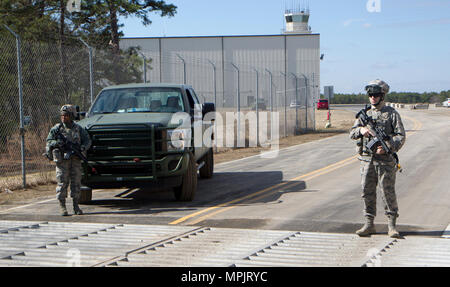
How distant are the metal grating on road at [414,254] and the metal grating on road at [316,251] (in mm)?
144

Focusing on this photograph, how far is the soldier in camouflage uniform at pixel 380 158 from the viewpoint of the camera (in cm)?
700

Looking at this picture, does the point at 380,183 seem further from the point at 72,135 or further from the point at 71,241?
the point at 72,135

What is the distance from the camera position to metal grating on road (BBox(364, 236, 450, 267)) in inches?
228

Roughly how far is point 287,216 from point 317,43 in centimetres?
5382

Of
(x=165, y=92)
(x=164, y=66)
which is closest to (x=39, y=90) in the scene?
(x=165, y=92)

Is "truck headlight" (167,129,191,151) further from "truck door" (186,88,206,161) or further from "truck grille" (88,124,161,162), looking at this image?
"truck door" (186,88,206,161)

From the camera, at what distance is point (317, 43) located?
198ft

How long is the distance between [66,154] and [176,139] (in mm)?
1838

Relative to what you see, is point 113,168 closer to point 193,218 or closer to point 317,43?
point 193,218

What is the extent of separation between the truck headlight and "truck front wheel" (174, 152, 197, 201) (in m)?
0.32

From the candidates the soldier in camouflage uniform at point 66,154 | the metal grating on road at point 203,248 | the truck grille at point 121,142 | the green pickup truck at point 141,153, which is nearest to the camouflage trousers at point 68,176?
the soldier in camouflage uniform at point 66,154

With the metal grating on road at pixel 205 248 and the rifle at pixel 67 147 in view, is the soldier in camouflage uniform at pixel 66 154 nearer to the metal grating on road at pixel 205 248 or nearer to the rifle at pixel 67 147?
the rifle at pixel 67 147

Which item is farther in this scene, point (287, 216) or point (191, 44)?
point (191, 44)

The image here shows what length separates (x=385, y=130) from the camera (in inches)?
279
